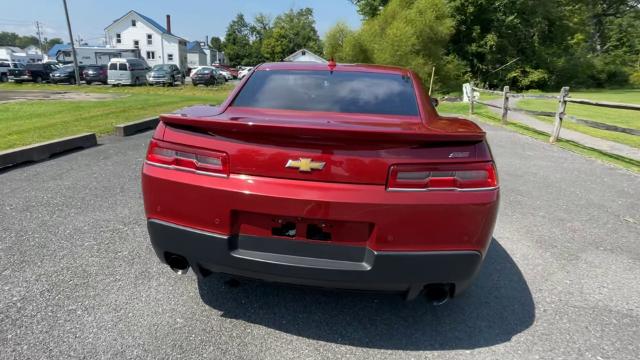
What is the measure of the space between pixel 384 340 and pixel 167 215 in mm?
1404

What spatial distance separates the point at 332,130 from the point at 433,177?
0.55 metres

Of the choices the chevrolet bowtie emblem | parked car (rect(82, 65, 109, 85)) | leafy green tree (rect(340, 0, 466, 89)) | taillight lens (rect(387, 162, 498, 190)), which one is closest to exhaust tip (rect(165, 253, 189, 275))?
the chevrolet bowtie emblem

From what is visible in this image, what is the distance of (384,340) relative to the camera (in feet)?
7.69

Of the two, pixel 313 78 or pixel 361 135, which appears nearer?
pixel 361 135

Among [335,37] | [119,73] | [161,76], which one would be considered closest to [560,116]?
[161,76]

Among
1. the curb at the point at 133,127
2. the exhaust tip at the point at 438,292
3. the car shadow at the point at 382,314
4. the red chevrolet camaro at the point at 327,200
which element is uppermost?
the red chevrolet camaro at the point at 327,200

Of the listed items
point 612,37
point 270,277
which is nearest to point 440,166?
point 270,277

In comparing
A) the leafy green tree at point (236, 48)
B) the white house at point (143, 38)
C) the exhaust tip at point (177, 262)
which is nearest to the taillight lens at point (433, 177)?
the exhaust tip at point (177, 262)

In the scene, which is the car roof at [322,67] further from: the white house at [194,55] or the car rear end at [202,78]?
the white house at [194,55]

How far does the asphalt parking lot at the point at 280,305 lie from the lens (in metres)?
2.25

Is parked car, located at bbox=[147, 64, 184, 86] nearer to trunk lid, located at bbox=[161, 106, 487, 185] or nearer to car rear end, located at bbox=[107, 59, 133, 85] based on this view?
car rear end, located at bbox=[107, 59, 133, 85]

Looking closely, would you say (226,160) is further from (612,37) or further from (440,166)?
(612,37)

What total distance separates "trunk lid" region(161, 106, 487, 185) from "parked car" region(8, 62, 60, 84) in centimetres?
3492

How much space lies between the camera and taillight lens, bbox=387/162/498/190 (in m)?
1.99
